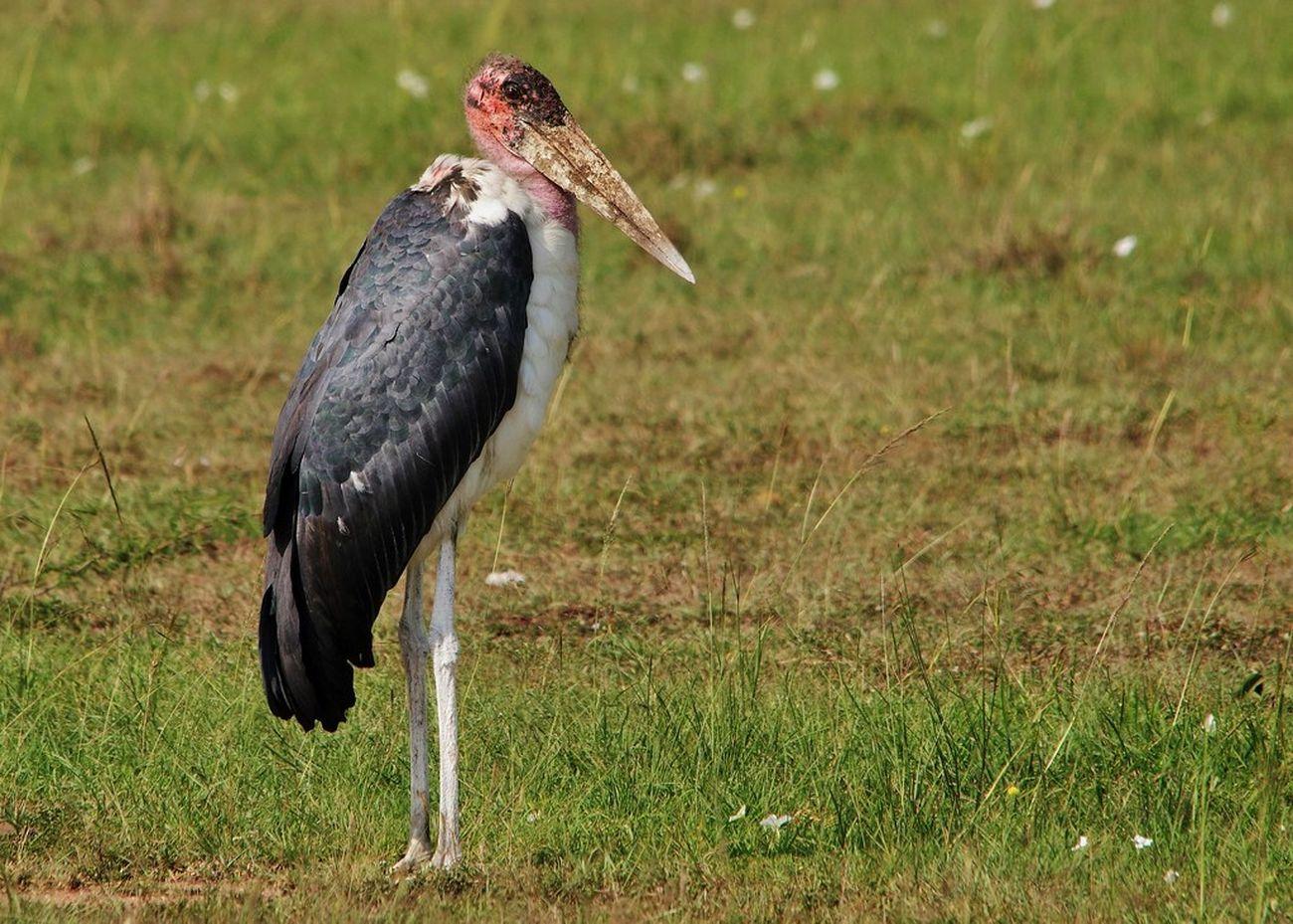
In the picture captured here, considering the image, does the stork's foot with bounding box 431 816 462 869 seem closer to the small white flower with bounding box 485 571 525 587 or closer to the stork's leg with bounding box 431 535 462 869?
the stork's leg with bounding box 431 535 462 869

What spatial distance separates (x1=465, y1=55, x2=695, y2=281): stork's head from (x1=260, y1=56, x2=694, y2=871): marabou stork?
14 cm

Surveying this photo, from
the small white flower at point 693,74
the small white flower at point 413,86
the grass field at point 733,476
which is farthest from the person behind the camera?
the small white flower at point 693,74

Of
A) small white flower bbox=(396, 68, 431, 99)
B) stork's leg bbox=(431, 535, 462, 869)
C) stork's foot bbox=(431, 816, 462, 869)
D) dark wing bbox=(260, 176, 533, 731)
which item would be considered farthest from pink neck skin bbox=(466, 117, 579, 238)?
small white flower bbox=(396, 68, 431, 99)

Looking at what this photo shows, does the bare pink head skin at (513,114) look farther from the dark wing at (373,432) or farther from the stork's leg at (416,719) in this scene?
the stork's leg at (416,719)

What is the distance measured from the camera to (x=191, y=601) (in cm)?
506

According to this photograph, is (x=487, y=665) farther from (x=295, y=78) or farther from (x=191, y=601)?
(x=295, y=78)

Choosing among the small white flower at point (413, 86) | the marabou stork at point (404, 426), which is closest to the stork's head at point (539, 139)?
the marabou stork at point (404, 426)

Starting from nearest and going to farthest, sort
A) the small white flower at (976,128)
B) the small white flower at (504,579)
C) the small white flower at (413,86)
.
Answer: the small white flower at (504,579) < the small white flower at (976,128) < the small white flower at (413,86)

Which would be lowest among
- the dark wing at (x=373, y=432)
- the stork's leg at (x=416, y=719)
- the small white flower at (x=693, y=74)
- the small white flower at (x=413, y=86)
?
the stork's leg at (x=416, y=719)

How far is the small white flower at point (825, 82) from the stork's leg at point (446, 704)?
610 centimetres

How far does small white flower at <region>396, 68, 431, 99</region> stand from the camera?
9391mm

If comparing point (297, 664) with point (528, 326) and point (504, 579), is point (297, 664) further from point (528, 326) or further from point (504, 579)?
point (504, 579)

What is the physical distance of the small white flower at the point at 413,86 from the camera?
370 inches

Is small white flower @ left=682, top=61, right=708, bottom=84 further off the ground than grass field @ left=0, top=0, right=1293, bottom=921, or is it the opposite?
small white flower @ left=682, top=61, right=708, bottom=84
